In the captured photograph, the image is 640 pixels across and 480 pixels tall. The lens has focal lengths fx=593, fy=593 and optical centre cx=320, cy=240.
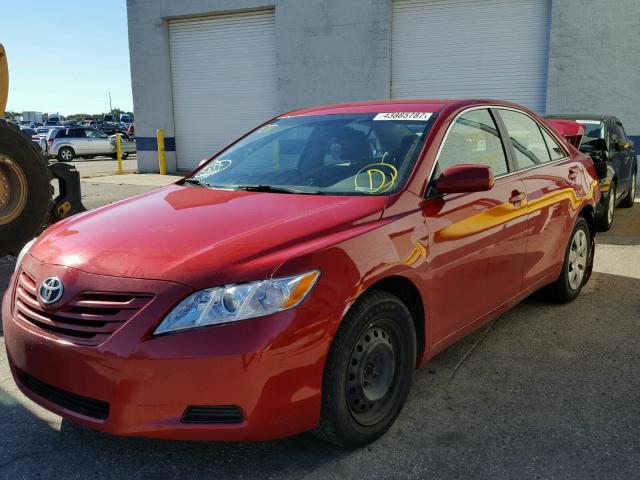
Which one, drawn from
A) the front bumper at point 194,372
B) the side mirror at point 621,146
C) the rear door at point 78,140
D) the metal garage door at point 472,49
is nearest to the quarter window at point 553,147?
the front bumper at point 194,372

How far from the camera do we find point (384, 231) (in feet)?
9.04

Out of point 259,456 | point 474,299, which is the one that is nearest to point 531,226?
point 474,299

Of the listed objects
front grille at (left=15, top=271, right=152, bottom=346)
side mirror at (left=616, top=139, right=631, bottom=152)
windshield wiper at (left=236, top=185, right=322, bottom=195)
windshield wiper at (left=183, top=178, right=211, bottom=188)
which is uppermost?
windshield wiper at (left=236, top=185, right=322, bottom=195)

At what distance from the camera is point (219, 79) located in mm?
17469

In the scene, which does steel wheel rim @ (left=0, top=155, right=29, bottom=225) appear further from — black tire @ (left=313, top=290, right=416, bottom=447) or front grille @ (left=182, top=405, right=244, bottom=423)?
black tire @ (left=313, top=290, right=416, bottom=447)

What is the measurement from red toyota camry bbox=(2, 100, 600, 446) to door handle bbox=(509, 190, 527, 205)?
34mm

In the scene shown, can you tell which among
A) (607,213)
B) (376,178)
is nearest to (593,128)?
(607,213)

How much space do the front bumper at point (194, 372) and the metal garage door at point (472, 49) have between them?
42.2 ft

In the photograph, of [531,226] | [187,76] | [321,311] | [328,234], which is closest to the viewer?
[321,311]

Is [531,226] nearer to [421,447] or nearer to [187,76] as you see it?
[421,447]

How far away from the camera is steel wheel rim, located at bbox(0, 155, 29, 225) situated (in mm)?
6180

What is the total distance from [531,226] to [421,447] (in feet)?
5.91

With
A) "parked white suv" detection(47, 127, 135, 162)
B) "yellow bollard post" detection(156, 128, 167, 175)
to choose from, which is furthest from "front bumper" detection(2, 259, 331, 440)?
"parked white suv" detection(47, 127, 135, 162)

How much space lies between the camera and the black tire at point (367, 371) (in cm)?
249
